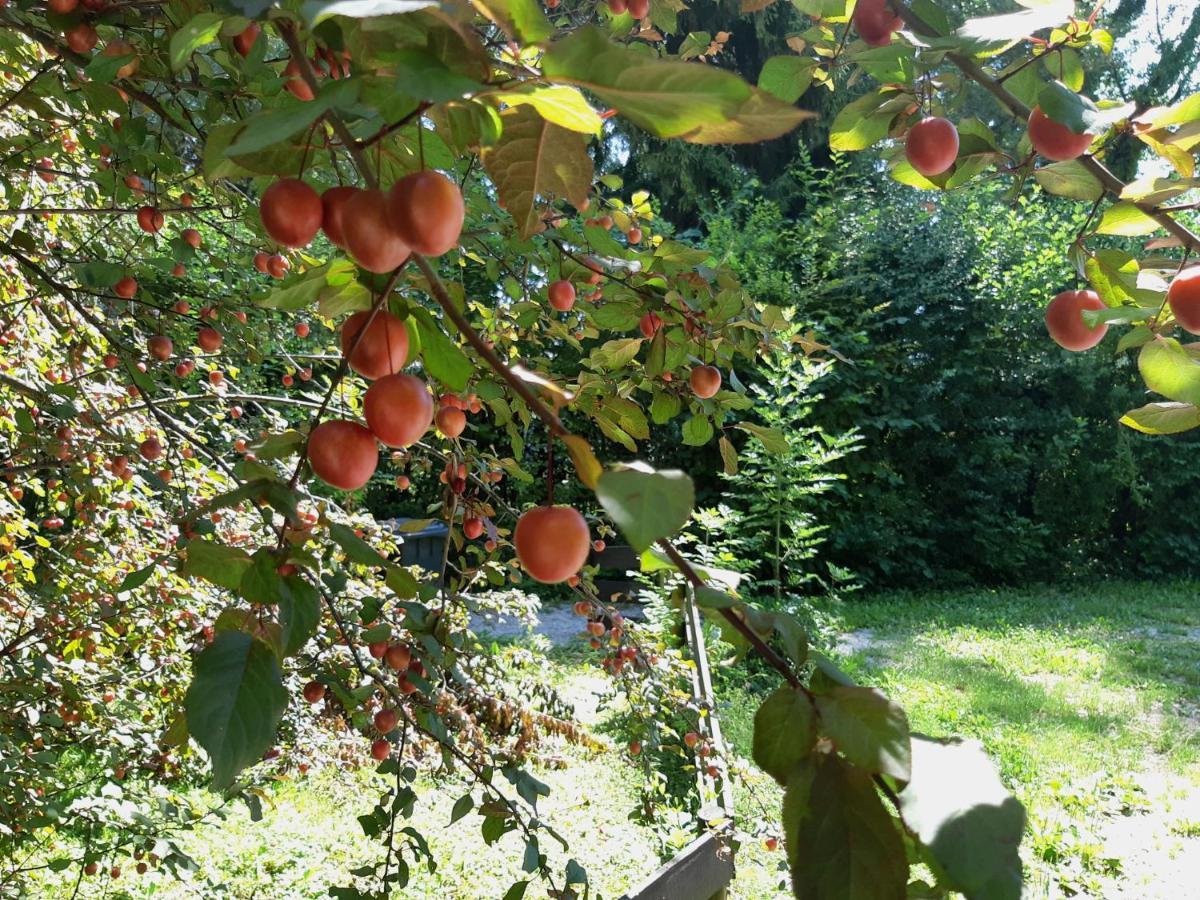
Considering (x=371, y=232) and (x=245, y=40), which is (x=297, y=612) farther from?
(x=245, y=40)

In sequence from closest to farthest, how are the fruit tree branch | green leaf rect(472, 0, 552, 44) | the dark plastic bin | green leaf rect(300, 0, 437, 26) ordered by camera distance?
green leaf rect(300, 0, 437, 26) < green leaf rect(472, 0, 552, 44) < the fruit tree branch < the dark plastic bin

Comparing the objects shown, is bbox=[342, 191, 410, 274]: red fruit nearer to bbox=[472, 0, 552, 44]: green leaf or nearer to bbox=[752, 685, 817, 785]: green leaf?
bbox=[472, 0, 552, 44]: green leaf

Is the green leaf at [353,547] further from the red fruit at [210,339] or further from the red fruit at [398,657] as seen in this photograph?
the red fruit at [210,339]

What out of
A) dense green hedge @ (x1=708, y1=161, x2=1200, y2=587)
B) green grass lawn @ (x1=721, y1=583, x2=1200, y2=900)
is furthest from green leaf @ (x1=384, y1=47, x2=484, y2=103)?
dense green hedge @ (x1=708, y1=161, x2=1200, y2=587)

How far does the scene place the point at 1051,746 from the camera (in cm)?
391

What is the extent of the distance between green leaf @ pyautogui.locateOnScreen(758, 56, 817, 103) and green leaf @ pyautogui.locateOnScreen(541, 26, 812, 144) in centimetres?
60

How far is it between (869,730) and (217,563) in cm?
41

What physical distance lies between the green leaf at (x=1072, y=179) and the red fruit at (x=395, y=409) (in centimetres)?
63

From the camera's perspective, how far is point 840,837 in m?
0.40

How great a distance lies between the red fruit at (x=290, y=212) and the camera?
0.52 m

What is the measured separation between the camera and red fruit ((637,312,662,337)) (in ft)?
4.24

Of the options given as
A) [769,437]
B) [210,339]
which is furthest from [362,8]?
[210,339]

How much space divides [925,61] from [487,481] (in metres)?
1.09

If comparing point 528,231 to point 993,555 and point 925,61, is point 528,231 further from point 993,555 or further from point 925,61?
point 993,555
